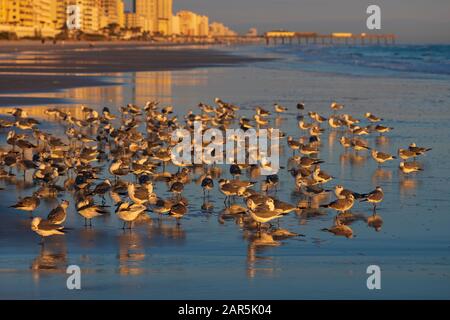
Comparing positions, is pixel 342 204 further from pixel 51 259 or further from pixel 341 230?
pixel 51 259

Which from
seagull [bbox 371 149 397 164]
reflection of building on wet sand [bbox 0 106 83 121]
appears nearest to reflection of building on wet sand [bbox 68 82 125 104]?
reflection of building on wet sand [bbox 0 106 83 121]

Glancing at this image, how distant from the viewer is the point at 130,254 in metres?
9.91

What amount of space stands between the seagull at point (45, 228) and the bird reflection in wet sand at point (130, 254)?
786 mm

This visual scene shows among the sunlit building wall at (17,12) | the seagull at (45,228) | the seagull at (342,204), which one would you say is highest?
the sunlit building wall at (17,12)

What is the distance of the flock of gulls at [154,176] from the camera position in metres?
11.6

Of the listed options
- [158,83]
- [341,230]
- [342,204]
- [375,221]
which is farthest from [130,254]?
[158,83]

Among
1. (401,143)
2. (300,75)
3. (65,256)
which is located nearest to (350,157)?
(401,143)

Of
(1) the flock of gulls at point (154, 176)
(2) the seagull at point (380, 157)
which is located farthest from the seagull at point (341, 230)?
(2) the seagull at point (380, 157)

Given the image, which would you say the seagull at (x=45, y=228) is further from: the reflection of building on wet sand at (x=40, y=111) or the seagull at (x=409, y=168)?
the reflection of building on wet sand at (x=40, y=111)

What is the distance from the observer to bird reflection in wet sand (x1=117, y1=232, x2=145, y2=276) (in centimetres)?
918

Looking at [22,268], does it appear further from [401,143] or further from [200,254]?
[401,143]

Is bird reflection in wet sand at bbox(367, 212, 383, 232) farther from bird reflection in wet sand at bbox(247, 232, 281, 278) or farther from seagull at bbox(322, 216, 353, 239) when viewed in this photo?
bird reflection in wet sand at bbox(247, 232, 281, 278)
